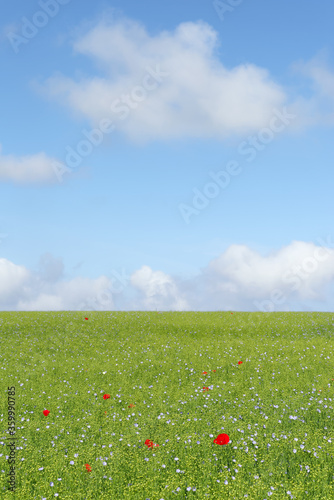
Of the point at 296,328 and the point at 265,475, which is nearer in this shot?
the point at 265,475

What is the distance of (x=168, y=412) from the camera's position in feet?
43.1

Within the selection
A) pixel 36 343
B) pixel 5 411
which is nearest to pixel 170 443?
pixel 5 411

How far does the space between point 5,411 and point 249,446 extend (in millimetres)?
8308

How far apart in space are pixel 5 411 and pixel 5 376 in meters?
3.70

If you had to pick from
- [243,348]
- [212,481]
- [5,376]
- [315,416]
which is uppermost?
[243,348]

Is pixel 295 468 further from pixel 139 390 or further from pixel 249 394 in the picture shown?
pixel 139 390

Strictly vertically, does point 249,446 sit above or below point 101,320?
below

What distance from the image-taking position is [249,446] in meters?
10.6

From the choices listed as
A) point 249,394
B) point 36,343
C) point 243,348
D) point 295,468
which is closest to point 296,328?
point 243,348

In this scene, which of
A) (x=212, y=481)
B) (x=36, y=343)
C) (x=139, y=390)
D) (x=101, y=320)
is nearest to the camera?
(x=212, y=481)

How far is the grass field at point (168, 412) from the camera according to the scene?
912cm

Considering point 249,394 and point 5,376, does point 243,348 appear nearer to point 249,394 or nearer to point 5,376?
point 249,394

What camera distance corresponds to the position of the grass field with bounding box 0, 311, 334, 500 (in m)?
9.12

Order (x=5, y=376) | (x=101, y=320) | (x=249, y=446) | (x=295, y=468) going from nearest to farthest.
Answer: (x=295, y=468) → (x=249, y=446) → (x=5, y=376) → (x=101, y=320)
